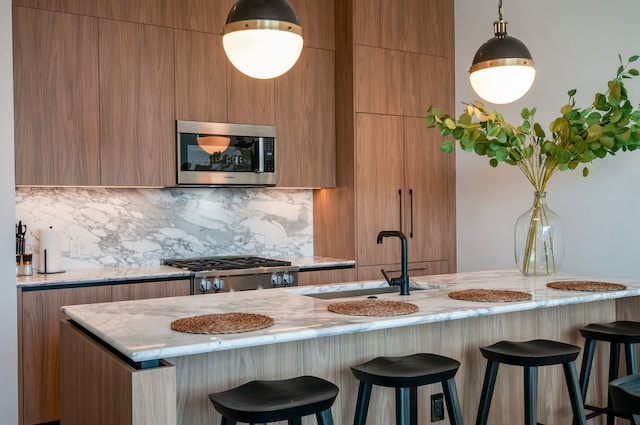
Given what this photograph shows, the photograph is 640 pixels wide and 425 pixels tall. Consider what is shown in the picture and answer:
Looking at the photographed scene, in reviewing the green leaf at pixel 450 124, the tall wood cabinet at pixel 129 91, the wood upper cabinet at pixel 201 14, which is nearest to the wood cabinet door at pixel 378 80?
the tall wood cabinet at pixel 129 91

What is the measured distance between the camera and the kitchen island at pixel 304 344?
1.86 meters

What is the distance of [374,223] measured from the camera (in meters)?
4.79

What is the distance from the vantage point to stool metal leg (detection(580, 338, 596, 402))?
9.70 ft

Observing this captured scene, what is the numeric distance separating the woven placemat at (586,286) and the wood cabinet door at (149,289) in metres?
2.16

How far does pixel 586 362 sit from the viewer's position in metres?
2.98

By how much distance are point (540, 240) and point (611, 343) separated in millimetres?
632

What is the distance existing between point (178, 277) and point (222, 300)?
138cm

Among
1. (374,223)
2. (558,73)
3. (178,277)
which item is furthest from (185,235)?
(558,73)

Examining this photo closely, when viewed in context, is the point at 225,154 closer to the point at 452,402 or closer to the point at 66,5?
the point at 66,5

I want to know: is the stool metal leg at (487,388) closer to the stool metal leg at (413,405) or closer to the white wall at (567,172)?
the stool metal leg at (413,405)

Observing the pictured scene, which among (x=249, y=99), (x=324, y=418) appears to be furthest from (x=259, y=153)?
(x=324, y=418)

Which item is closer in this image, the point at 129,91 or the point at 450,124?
the point at 450,124

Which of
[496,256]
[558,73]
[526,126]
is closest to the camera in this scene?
[526,126]

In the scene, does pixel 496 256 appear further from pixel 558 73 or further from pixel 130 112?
pixel 130 112
